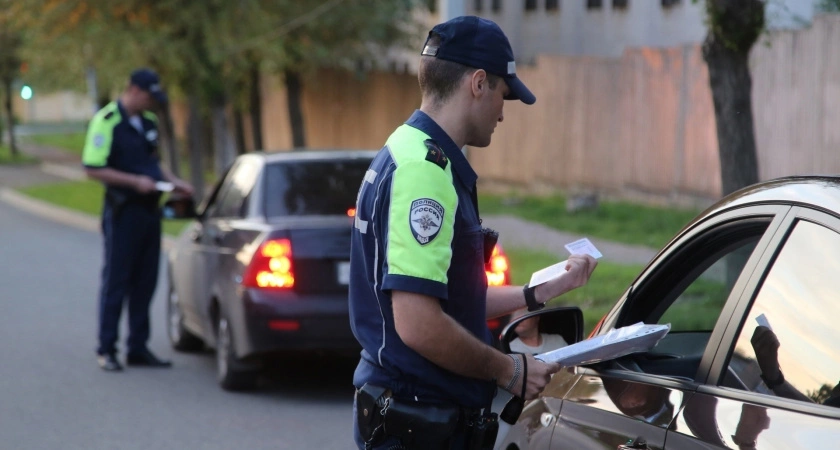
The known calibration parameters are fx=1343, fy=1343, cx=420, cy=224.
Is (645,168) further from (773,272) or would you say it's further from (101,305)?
(773,272)

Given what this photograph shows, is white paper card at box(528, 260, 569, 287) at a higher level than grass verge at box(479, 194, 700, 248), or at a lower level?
higher

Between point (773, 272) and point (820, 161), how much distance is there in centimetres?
1486

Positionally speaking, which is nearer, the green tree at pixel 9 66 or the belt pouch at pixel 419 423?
the belt pouch at pixel 419 423

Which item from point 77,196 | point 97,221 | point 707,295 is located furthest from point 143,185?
point 77,196

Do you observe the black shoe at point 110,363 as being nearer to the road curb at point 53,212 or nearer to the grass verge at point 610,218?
the grass verge at point 610,218

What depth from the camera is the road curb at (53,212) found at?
2327 cm

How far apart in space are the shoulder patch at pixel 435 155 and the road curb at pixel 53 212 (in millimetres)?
16372

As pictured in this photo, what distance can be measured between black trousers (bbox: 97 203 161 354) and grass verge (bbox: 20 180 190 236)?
11.5 metres

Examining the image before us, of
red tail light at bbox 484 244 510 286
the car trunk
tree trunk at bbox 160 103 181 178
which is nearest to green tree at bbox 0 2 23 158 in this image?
tree trunk at bbox 160 103 181 178

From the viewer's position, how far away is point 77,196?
29.3m

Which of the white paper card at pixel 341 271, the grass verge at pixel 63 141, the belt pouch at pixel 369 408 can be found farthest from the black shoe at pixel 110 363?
the grass verge at pixel 63 141

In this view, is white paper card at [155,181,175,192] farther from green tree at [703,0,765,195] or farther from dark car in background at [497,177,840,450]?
dark car in background at [497,177,840,450]

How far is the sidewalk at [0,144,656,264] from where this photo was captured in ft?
50.9

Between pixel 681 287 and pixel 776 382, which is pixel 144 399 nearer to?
pixel 681 287
